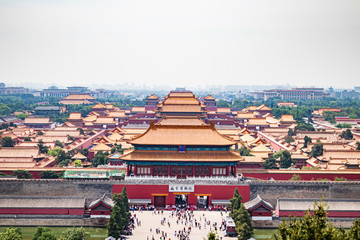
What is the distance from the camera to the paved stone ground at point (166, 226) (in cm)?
3275

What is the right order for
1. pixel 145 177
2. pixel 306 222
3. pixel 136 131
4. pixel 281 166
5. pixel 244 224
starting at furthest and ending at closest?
1. pixel 136 131
2. pixel 281 166
3. pixel 145 177
4. pixel 244 224
5. pixel 306 222

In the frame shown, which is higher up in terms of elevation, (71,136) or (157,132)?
(157,132)

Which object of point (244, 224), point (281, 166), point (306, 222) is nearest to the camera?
point (306, 222)

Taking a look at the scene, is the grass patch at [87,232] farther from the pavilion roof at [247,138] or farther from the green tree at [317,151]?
the pavilion roof at [247,138]

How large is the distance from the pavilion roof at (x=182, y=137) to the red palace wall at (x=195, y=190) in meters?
3.72

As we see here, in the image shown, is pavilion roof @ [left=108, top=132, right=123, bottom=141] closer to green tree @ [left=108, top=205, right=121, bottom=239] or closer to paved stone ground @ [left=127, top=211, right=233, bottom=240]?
paved stone ground @ [left=127, top=211, right=233, bottom=240]

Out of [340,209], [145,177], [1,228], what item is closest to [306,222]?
[340,209]

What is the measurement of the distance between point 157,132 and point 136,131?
29124 millimetres

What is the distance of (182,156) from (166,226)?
7271 millimetres

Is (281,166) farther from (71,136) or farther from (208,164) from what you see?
(71,136)

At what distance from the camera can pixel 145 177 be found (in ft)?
130

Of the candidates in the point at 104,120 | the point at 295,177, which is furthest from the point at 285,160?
the point at 104,120

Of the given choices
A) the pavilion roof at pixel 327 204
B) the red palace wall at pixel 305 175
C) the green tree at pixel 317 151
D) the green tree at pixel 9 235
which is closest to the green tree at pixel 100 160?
the red palace wall at pixel 305 175

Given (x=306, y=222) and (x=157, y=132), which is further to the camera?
(x=157, y=132)
